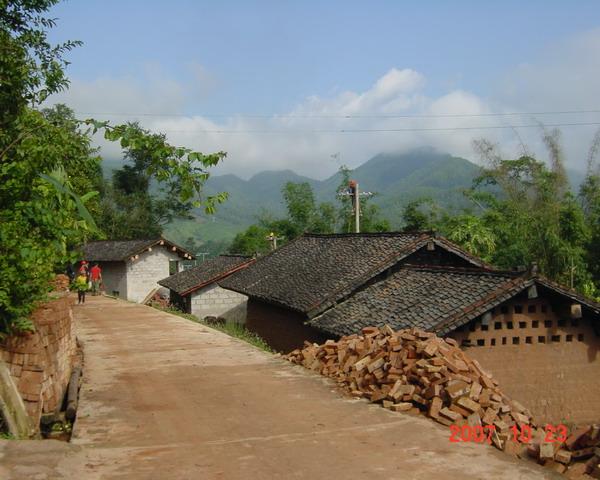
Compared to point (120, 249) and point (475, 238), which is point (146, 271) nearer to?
point (120, 249)

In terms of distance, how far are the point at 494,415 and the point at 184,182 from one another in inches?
206

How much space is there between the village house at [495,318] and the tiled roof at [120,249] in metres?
24.1

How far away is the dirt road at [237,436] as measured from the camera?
6656 millimetres

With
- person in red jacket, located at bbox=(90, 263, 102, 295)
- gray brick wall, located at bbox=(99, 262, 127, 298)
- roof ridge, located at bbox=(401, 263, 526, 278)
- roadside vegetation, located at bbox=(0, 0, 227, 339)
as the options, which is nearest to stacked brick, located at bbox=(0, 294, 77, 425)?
roadside vegetation, located at bbox=(0, 0, 227, 339)

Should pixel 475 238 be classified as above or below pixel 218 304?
above

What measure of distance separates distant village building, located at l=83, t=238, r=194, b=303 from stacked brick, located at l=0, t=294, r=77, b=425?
96.9 ft

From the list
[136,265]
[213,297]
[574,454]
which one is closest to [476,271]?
[574,454]

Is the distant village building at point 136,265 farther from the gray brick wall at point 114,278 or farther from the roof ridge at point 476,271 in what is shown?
the roof ridge at point 476,271

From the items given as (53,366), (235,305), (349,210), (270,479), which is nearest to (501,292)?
(270,479)

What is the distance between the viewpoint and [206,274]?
32031 millimetres

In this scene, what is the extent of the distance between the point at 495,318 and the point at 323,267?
7.65 metres

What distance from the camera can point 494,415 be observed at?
849 centimetres

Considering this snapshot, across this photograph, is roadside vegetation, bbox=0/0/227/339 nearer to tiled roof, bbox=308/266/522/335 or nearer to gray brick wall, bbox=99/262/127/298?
tiled roof, bbox=308/266/522/335

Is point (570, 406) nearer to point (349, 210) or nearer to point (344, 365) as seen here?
point (344, 365)
